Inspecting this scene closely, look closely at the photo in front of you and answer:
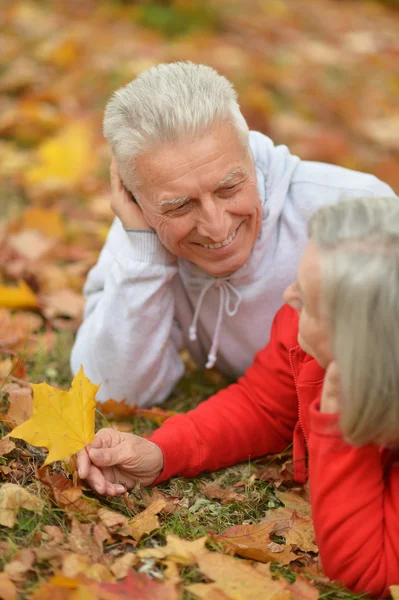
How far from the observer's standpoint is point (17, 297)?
10.9 feet

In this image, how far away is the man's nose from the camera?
2316mm

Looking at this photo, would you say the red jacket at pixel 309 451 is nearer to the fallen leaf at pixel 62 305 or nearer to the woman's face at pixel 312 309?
the woman's face at pixel 312 309

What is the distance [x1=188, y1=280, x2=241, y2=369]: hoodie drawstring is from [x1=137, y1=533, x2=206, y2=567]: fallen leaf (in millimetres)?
960

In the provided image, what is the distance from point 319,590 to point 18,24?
5739 millimetres

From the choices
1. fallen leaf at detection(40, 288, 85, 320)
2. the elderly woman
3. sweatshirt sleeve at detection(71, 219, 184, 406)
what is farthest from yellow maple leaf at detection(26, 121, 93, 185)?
the elderly woman

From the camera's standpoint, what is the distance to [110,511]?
2037 millimetres

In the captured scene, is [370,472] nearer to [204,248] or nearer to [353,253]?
[353,253]

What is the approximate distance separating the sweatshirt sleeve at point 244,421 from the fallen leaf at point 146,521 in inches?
8.4

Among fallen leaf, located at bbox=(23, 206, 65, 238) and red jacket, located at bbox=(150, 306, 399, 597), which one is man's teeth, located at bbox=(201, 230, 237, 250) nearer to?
red jacket, located at bbox=(150, 306, 399, 597)

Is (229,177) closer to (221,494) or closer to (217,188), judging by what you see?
(217,188)

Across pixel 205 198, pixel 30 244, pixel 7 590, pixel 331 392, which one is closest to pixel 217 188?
pixel 205 198

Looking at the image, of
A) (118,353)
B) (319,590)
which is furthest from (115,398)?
(319,590)

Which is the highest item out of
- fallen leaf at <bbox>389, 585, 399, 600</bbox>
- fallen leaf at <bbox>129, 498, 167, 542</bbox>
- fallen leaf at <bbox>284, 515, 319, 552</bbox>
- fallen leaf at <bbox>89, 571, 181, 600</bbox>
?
fallen leaf at <bbox>389, 585, 399, 600</bbox>

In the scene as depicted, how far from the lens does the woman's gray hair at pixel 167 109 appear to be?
7.24 ft
